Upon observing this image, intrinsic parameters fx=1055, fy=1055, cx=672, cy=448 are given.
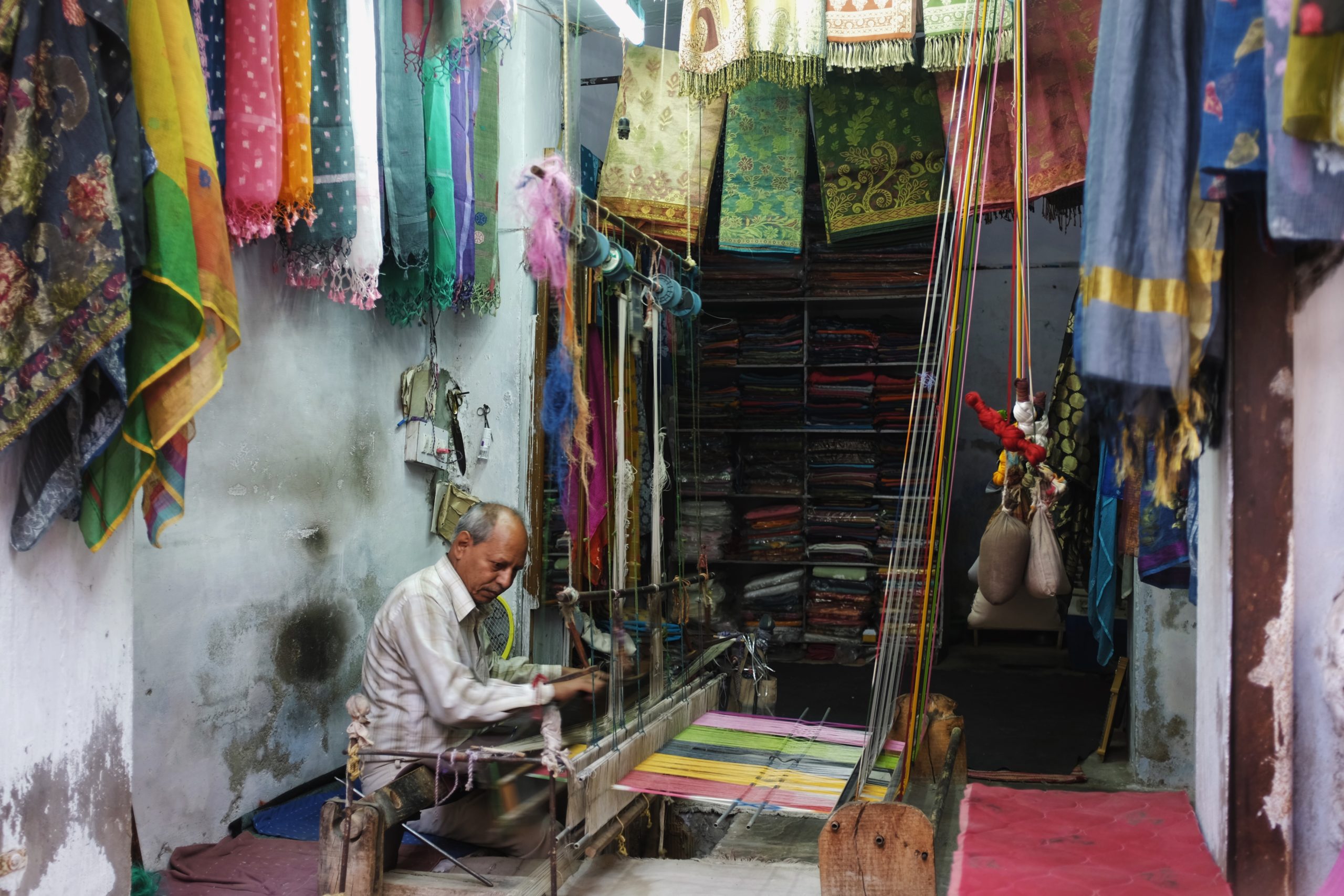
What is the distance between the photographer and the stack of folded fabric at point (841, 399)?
7.09m

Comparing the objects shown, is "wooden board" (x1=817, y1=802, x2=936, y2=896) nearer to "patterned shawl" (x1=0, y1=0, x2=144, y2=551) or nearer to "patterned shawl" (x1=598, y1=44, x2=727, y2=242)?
"patterned shawl" (x1=0, y1=0, x2=144, y2=551)

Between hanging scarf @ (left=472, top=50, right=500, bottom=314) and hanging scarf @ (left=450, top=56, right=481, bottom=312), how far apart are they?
0.29 feet

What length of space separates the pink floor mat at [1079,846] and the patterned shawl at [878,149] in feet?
10.9

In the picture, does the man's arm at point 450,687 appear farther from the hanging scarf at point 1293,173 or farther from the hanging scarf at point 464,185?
the hanging scarf at point 1293,173

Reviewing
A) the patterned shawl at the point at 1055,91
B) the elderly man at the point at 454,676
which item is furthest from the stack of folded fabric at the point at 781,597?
the elderly man at the point at 454,676

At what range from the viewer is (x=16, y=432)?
182cm

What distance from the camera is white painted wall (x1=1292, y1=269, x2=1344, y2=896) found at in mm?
1446

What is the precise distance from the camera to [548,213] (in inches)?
110

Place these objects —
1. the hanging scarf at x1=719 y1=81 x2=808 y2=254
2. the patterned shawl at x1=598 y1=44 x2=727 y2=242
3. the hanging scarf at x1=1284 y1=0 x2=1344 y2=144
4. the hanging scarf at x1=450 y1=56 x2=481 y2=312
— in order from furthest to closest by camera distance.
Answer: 1. the patterned shawl at x1=598 y1=44 x2=727 y2=242
2. the hanging scarf at x1=719 y1=81 x2=808 y2=254
3. the hanging scarf at x1=450 y1=56 x2=481 y2=312
4. the hanging scarf at x1=1284 y1=0 x2=1344 y2=144

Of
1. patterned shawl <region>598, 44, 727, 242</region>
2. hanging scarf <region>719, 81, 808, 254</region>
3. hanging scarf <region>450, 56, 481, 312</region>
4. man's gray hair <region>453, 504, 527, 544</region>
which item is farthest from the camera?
patterned shawl <region>598, 44, 727, 242</region>

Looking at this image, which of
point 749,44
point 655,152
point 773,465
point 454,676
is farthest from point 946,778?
point 773,465

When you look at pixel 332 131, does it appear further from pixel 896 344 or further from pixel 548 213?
pixel 896 344

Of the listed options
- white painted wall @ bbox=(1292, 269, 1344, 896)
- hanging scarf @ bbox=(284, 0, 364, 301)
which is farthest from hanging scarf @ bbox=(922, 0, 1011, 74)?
white painted wall @ bbox=(1292, 269, 1344, 896)

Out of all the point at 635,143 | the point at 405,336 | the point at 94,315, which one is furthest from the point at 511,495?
the point at 94,315
